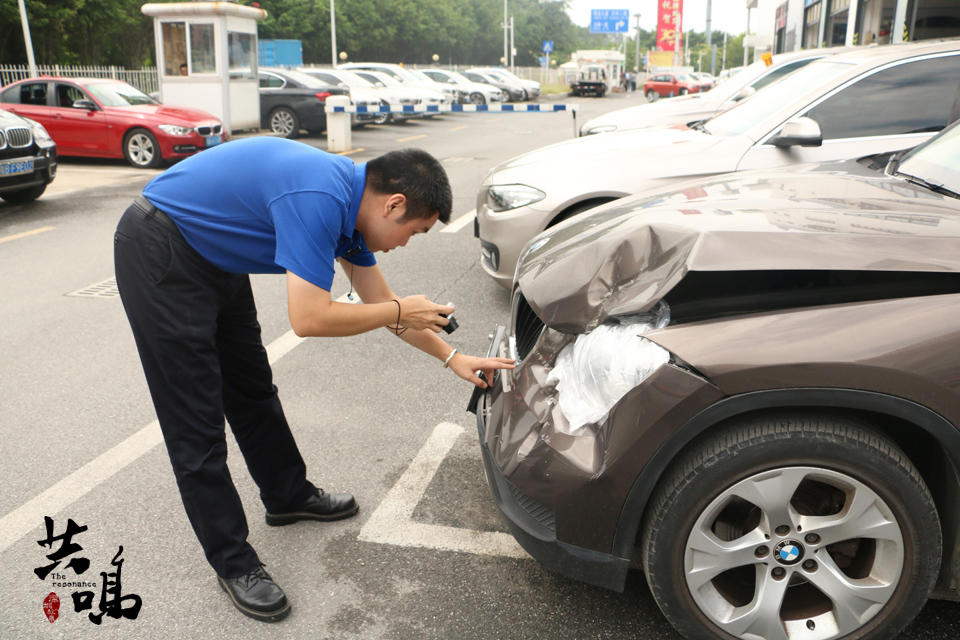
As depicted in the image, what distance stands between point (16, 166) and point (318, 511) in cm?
822

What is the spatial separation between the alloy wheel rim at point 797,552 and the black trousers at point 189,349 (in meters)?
1.43

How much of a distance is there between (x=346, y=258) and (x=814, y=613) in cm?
176

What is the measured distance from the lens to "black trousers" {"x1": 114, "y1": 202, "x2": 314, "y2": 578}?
2.44m

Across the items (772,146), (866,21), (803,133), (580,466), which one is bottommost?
(580,466)

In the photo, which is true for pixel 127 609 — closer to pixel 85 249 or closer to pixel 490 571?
pixel 490 571

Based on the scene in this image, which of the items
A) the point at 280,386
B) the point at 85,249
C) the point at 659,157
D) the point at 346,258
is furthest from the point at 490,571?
the point at 85,249

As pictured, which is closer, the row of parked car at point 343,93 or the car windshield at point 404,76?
the row of parked car at point 343,93

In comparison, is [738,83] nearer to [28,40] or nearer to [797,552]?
[797,552]

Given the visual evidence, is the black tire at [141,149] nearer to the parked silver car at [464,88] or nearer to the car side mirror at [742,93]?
the car side mirror at [742,93]

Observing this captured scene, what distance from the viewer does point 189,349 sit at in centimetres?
247

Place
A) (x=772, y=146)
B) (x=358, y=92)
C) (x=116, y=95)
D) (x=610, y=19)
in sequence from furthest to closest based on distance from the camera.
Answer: (x=610, y=19) < (x=358, y=92) < (x=116, y=95) < (x=772, y=146)

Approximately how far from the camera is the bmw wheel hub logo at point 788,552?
7.14ft

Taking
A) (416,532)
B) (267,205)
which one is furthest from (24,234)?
(267,205)

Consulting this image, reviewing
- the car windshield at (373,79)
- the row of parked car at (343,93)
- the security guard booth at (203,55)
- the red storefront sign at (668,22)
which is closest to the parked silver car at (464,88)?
the row of parked car at (343,93)
